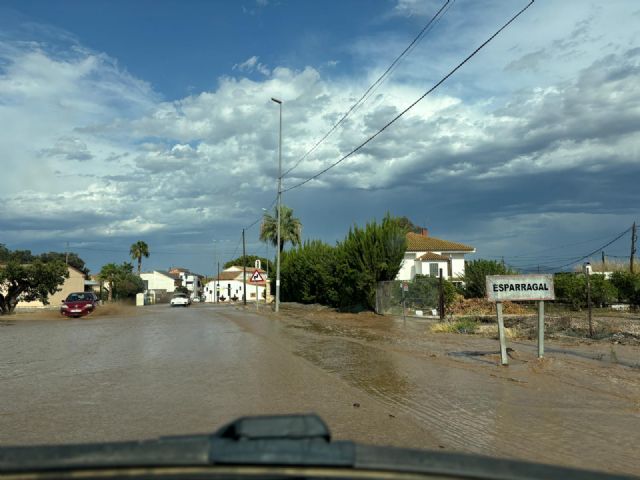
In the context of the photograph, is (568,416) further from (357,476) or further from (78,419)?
(357,476)

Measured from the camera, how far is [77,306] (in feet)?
124

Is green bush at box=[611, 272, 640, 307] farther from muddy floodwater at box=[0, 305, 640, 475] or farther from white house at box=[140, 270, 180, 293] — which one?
white house at box=[140, 270, 180, 293]

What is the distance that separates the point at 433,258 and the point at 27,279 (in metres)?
33.8

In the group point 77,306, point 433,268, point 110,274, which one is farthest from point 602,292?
point 110,274

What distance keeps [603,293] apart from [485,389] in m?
27.5

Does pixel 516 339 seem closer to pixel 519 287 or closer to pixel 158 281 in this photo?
pixel 519 287

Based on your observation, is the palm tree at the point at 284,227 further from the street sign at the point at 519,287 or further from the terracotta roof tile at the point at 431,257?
the street sign at the point at 519,287

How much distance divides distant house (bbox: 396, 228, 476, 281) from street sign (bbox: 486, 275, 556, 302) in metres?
40.9

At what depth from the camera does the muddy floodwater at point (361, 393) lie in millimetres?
7055

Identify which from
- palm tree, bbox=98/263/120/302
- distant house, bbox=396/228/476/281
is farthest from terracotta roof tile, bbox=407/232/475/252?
palm tree, bbox=98/263/120/302

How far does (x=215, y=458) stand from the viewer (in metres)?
1.93

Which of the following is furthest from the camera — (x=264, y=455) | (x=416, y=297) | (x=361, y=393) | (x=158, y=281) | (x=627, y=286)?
(x=158, y=281)

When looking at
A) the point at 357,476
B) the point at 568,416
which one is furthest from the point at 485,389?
the point at 357,476

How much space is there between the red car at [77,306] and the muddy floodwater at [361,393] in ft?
67.6
